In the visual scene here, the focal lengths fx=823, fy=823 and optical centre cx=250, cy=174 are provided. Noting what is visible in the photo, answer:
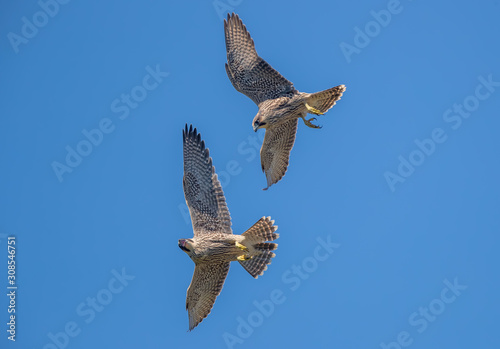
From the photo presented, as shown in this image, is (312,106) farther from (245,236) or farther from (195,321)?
(195,321)

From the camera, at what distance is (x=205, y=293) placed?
43.9ft

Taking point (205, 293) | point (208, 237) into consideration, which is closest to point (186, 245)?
point (208, 237)

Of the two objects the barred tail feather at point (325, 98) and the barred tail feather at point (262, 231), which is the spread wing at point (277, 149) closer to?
the barred tail feather at point (325, 98)

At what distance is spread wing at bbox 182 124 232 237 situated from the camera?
13.1 m

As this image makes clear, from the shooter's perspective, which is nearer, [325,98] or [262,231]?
[262,231]

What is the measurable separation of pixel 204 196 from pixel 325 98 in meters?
2.62

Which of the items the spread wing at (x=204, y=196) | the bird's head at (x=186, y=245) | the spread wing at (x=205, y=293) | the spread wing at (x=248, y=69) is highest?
the spread wing at (x=248, y=69)

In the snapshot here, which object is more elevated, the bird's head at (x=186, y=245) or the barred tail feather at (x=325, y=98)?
the barred tail feather at (x=325, y=98)

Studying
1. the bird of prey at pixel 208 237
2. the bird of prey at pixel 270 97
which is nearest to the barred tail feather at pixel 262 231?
the bird of prey at pixel 208 237

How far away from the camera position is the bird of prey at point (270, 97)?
13.8 metres

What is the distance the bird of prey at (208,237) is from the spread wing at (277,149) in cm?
167

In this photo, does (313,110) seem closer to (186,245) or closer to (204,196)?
(204,196)

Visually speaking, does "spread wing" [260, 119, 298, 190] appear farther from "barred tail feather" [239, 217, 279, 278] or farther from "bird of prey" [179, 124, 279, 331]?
"barred tail feather" [239, 217, 279, 278]

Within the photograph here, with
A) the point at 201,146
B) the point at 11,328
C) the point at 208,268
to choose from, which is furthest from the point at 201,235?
the point at 11,328
